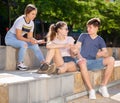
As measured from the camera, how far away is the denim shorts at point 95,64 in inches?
280

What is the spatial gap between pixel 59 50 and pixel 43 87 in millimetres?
1242

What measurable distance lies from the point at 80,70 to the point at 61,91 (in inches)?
28.3

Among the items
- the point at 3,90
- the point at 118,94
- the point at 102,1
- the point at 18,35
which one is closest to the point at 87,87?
the point at 118,94

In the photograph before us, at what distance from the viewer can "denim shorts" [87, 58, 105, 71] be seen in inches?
280

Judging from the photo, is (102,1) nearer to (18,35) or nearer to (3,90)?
(18,35)

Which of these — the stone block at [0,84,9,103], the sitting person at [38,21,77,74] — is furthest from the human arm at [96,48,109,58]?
the stone block at [0,84,9,103]

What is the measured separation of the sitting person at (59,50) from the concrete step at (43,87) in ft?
0.60

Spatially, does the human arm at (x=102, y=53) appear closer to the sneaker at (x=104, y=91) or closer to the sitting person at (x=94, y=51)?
the sitting person at (x=94, y=51)

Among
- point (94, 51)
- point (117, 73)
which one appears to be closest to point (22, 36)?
point (94, 51)

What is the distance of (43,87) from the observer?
220 inches

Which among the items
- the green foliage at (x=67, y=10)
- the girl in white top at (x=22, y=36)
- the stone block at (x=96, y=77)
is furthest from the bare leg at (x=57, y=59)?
the green foliage at (x=67, y=10)

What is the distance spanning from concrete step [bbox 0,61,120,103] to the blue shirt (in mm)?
378

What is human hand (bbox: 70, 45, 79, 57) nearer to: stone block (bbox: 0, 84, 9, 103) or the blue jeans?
the blue jeans

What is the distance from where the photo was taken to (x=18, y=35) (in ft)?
24.5
